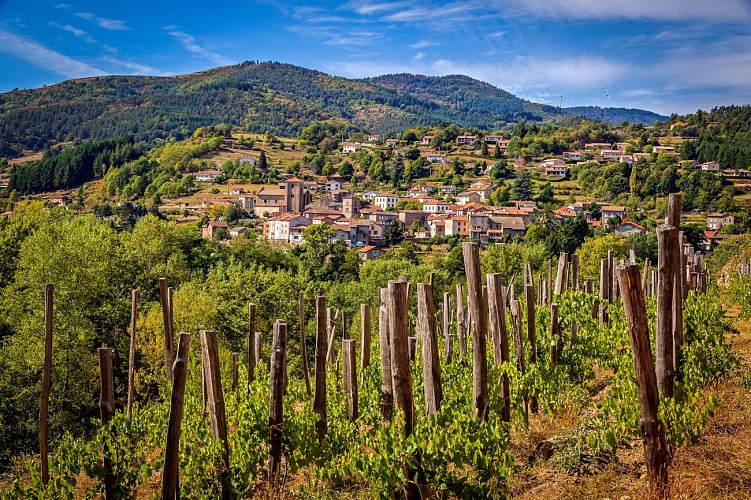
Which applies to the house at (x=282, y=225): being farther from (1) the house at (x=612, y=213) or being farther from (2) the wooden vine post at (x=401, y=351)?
(2) the wooden vine post at (x=401, y=351)

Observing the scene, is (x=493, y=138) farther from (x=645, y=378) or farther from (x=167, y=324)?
(x=645, y=378)

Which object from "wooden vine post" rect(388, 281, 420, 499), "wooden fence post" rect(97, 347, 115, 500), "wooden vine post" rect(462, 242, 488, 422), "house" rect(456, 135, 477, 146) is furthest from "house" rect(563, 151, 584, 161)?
"wooden fence post" rect(97, 347, 115, 500)

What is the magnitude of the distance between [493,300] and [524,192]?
313ft

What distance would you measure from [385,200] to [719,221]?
52158mm

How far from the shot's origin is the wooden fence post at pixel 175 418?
4.55 metres

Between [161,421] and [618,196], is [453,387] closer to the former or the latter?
[161,421]

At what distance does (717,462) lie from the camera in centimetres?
477

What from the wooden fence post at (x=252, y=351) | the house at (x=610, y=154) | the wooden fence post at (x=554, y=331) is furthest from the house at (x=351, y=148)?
the wooden fence post at (x=554, y=331)

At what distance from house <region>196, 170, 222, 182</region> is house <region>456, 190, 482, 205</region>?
1841 inches

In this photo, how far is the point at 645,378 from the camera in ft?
14.9

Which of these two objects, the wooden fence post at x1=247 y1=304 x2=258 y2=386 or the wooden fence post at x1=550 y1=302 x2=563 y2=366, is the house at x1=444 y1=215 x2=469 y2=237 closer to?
the wooden fence post at x1=247 y1=304 x2=258 y2=386

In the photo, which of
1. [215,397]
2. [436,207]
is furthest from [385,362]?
[436,207]

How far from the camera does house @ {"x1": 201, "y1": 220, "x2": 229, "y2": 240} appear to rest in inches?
2786

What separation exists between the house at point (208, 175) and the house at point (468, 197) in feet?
153
